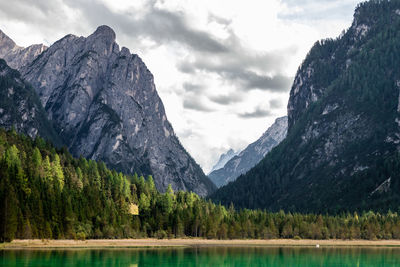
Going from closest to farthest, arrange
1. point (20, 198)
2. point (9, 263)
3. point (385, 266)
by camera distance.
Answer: point (9, 263) → point (385, 266) → point (20, 198)

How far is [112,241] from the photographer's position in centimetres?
19762

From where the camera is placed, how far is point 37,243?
16700cm

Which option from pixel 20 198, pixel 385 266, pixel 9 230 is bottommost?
pixel 385 266

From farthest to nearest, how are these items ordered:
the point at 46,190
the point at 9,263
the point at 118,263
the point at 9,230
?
the point at 46,190 < the point at 9,230 < the point at 118,263 < the point at 9,263

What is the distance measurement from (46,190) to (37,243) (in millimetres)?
29254

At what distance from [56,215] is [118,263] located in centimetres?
7429

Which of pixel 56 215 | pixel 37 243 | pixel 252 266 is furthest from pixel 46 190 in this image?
pixel 252 266

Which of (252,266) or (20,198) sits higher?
(20,198)

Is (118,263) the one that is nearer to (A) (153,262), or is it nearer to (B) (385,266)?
(A) (153,262)

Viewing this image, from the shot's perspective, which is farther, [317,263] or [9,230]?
[9,230]

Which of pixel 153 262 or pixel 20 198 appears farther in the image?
pixel 20 198

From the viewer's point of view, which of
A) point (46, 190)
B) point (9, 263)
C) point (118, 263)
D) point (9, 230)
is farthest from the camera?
point (46, 190)

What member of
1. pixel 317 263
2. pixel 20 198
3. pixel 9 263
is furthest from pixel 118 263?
pixel 20 198

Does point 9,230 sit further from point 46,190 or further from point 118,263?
point 118,263
